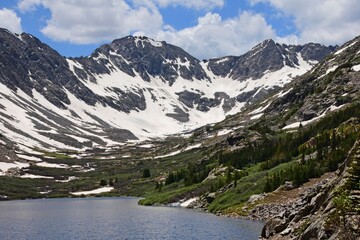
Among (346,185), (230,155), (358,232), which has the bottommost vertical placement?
(358,232)

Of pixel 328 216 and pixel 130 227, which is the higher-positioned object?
pixel 130 227

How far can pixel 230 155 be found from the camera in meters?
155

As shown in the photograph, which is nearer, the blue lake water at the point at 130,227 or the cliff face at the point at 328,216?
the cliff face at the point at 328,216

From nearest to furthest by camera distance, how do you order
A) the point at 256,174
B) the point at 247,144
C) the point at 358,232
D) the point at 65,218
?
the point at 358,232
the point at 65,218
the point at 256,174
the point at 247,144

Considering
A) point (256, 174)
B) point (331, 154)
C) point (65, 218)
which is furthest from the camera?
point (256, 174)

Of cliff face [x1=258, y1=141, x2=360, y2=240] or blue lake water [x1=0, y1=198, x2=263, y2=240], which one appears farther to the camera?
blue lake water [x1=0, y1=198, x2=263, y2=240]

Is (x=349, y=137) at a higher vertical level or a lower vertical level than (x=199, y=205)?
higher

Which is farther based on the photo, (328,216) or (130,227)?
(130,227)

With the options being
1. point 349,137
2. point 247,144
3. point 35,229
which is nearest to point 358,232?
point 35,229

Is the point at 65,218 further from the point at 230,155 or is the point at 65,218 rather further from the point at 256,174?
the point at 230,155

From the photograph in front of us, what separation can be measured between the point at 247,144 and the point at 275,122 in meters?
38.0

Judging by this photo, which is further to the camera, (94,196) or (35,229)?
(94,196)

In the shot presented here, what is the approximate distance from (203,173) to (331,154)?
54990 millimetres

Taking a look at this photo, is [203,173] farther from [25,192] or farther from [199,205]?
[25,192]
